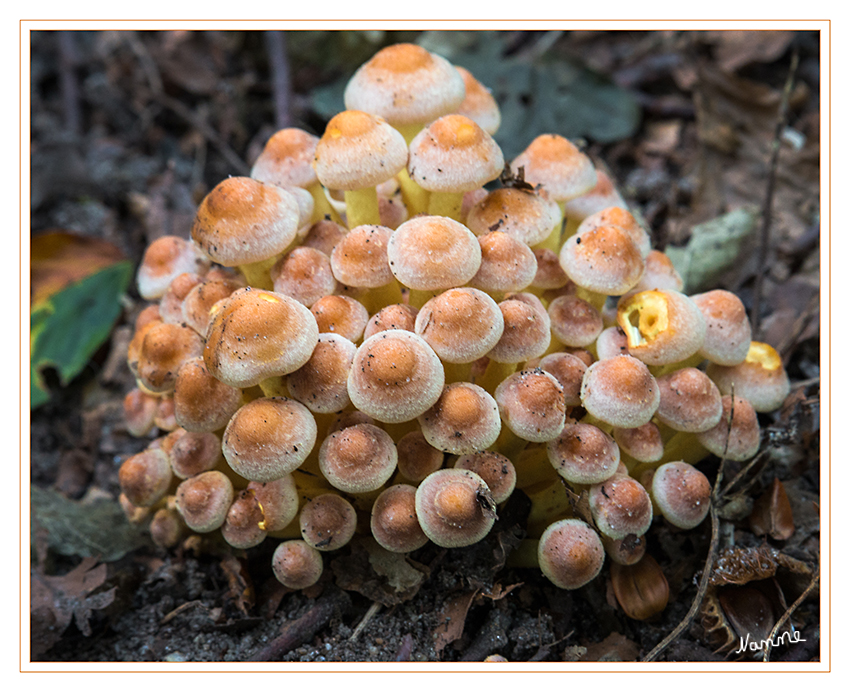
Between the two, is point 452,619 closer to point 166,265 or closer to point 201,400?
point 201,400

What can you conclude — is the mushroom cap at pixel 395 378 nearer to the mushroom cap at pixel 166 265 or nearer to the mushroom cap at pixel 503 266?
the mushroom cap at pixel 503 266

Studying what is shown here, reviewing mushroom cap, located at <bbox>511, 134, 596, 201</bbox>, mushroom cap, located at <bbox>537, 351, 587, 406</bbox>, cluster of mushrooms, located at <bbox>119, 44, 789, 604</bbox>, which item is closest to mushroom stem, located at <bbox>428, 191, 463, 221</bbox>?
cluster of mushrooms, located at <bbox>119, 44, 789, 604</bbox>

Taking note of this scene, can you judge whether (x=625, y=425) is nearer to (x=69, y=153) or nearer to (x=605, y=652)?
(x=605, y=652)

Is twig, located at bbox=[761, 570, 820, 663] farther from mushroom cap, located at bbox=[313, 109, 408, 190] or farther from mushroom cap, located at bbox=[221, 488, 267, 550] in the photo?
mushroom cap, located at bbox=[313, 109, 408, 190]

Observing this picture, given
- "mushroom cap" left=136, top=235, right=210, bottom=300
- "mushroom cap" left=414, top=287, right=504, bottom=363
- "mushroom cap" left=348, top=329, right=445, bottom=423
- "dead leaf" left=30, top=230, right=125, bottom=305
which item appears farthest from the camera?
"dead leaf" left=30, top=230, right=125, bottom=305

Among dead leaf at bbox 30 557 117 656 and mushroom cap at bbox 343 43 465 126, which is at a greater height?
mushroom cap at bbox 343 43 465 126
